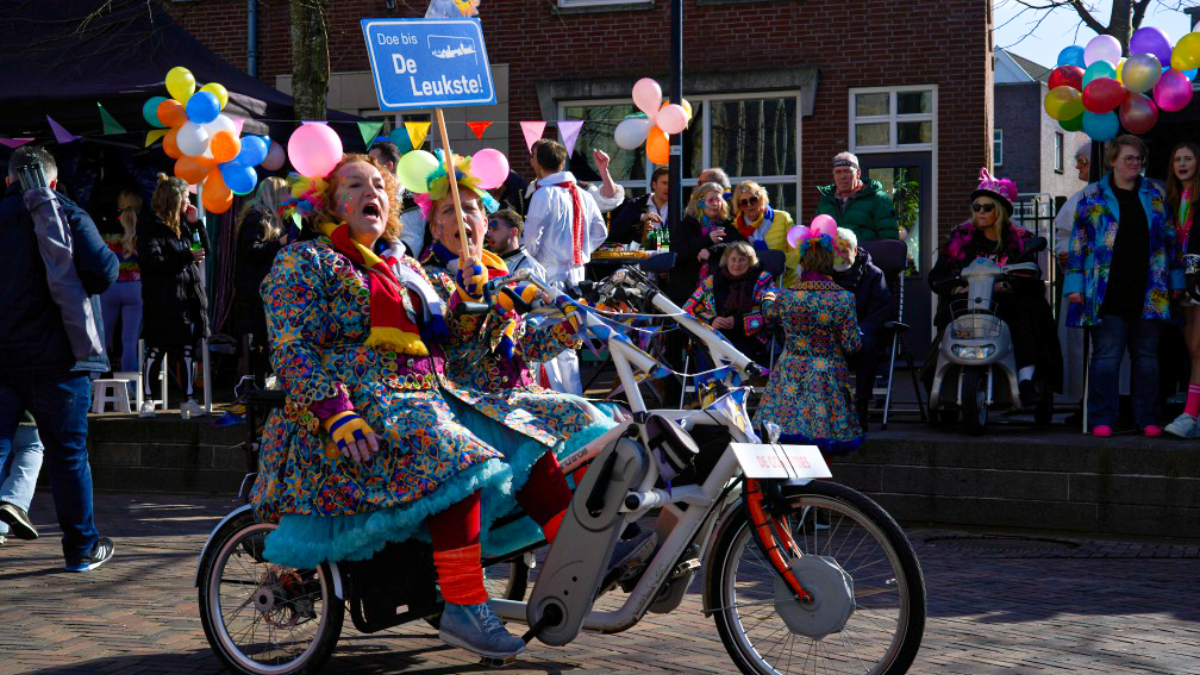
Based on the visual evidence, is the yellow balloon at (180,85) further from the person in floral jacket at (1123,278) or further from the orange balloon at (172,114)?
the person in floral jacket at (1123,278)

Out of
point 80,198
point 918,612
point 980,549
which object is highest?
point 80,198

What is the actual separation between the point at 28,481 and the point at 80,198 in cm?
660

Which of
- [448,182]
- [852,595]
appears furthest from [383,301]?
[852,595]

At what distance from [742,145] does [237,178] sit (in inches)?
346

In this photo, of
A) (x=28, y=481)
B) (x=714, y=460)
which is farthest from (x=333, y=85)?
(x=714, y=460)

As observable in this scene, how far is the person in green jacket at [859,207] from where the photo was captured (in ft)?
37.6

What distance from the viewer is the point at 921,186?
61.3 feet

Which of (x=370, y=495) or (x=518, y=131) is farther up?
(x=518, y=131)

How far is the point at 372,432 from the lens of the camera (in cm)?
489

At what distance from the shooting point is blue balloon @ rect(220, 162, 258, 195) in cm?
1205

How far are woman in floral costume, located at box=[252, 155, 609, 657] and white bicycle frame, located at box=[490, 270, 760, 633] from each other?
0.37 m

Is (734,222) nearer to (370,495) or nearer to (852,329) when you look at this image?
(852,329)

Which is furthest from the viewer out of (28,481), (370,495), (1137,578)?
(28,481)

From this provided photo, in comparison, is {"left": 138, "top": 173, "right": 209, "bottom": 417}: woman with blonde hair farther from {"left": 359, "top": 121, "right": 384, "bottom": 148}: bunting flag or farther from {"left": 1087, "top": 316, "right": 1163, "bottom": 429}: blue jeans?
{"left": 1087, "top": 316, "right": 1163, "bottom": 429}: blue jeans
